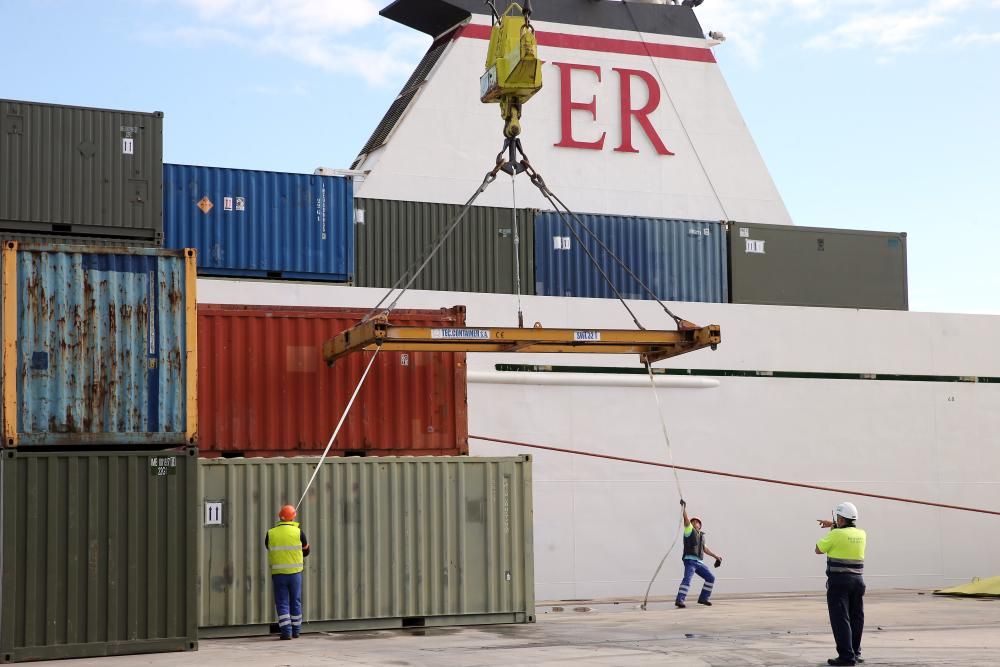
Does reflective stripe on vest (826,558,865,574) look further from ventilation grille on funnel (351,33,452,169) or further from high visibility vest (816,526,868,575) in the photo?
ventilation grille on funnel (351,33,452,169)

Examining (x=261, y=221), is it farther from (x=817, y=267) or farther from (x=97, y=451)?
(x=817, y=267)

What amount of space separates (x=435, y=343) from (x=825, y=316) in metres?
11.2

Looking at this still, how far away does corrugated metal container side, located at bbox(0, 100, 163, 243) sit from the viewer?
17641 millimetres

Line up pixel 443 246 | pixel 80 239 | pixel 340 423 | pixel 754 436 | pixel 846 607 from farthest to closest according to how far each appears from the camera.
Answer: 1. pixel 754 436
2. pixel 443 246
3. pixel 80 239
4. pixel 340 423
5. pixel 846 607

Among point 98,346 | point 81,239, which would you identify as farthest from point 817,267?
point 98,346

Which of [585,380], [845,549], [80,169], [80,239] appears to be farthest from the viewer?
[585,380]

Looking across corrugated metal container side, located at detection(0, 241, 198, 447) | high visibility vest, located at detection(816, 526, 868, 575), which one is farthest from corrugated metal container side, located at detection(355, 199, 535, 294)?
high visibility vest, located at detection(816, 526, 868, 575)

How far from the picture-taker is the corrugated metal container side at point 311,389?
54.1 ft

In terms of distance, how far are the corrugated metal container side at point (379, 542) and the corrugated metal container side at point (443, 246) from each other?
624 cm

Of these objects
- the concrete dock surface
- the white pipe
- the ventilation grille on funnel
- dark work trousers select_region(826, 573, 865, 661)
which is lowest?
the concrete dock surface

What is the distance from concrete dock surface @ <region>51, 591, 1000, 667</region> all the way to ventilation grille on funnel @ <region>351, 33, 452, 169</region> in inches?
432

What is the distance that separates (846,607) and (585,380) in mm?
10558

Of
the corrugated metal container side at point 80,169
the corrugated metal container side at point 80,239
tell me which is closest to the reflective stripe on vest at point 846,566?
the corrugated metal container side at point 80,239

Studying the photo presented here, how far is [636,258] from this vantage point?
23.5 m
